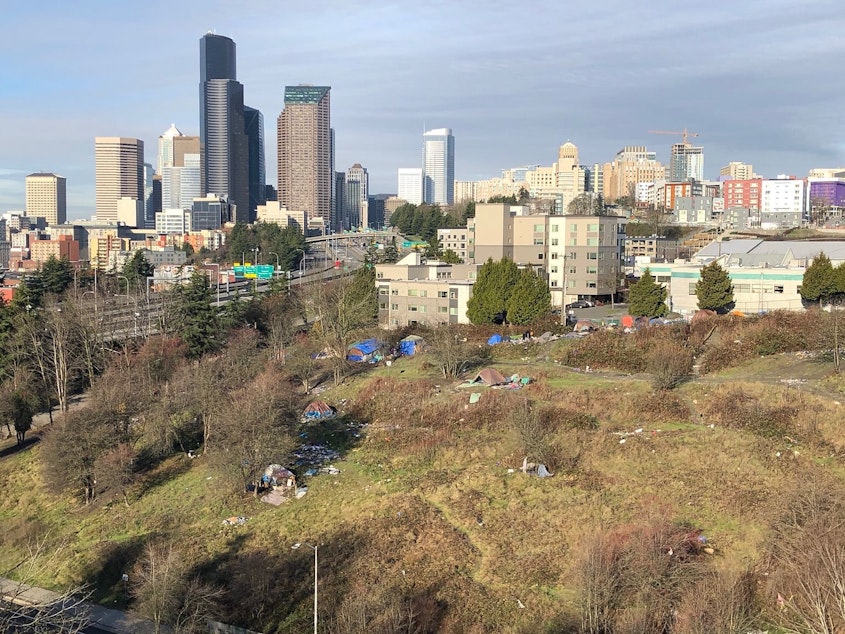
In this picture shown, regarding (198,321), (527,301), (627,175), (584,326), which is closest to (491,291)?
(527,301)

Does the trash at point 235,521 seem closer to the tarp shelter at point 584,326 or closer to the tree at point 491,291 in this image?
the tarp shelter at point 584,326

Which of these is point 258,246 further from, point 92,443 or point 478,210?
point 92,443

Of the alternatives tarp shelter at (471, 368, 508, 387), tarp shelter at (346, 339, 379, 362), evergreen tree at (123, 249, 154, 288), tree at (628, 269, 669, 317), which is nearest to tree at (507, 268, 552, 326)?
tree at (628, 269, 669, 317)

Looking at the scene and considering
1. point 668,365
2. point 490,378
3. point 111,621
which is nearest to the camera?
point 111,621

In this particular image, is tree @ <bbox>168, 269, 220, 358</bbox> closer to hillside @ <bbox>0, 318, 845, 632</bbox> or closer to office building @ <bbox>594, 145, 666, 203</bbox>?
hillside @ <bbox>0, 318, 845, 632</bbox>

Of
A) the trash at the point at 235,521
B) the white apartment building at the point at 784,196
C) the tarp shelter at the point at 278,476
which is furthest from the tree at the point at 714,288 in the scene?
the white apartment building at the point at 784,196

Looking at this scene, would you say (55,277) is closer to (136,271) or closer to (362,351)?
(136,271)
